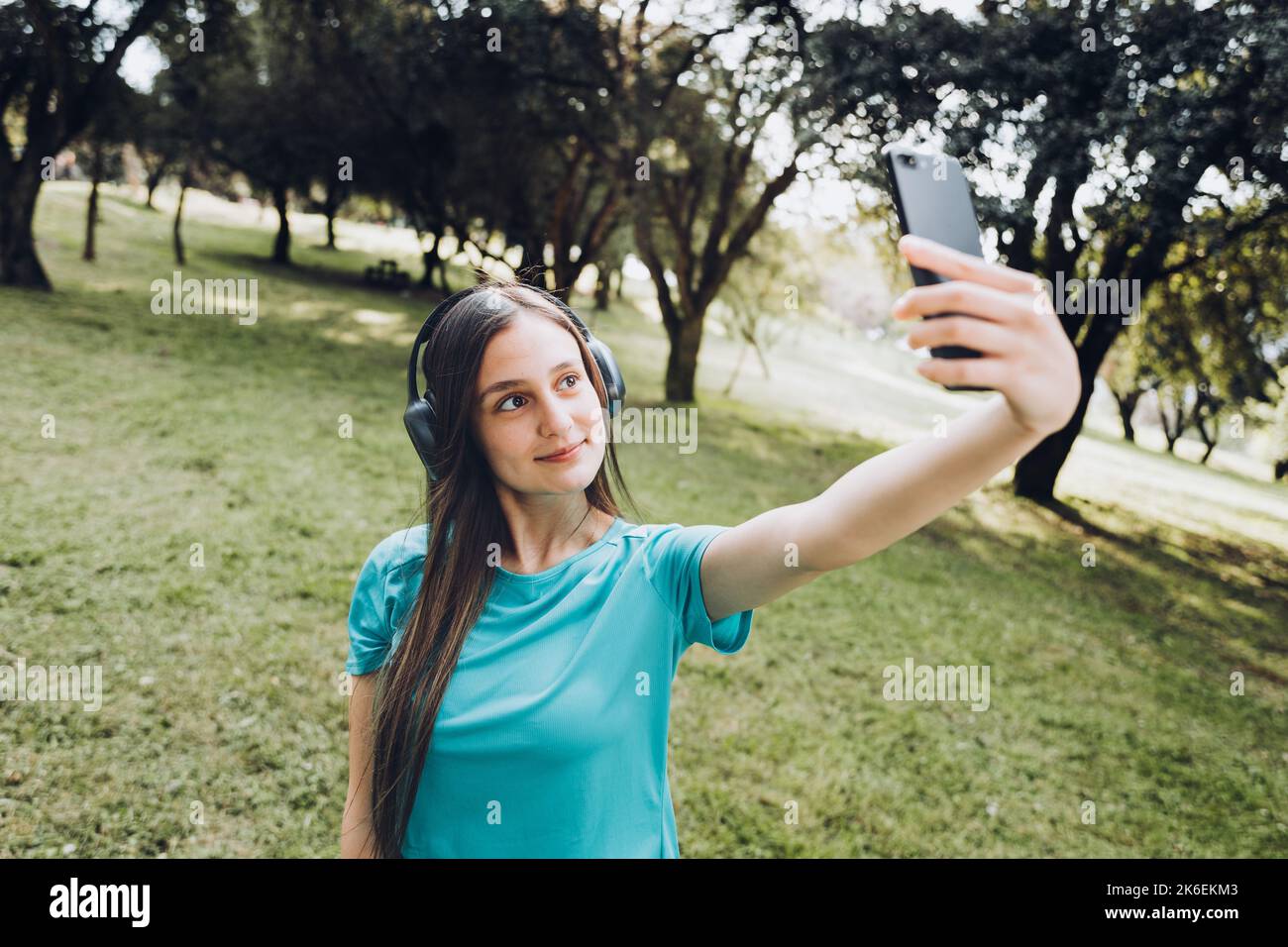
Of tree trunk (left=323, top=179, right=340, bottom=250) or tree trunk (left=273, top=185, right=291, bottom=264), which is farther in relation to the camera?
tree trunk (left=323, top=179, right=340, bottom=250)

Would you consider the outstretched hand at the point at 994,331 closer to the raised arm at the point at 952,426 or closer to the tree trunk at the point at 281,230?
the raised arm at the point at 952,426

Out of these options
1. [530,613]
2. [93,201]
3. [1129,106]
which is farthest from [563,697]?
[93,201]

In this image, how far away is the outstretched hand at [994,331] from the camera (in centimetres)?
96

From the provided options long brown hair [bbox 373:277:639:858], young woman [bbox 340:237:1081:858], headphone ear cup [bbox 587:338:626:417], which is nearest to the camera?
young woman [bbox 340:237:1081:858]

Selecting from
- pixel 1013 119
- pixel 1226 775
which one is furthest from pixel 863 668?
pixel 1013 119

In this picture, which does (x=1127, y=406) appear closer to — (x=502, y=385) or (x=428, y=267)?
(x=428, y=267)

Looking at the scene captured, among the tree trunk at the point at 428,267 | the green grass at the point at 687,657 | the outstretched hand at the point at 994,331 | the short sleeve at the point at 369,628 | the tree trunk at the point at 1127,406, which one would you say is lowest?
the green grass at the point at 687,657

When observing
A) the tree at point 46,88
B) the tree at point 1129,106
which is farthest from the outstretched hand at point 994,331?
the tree at point 46,88

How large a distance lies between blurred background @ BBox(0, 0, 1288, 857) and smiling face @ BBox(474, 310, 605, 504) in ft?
2.59

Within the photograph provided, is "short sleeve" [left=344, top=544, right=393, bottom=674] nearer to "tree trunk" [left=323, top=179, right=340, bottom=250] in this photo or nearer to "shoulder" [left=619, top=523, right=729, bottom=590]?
"shoulder" [left=619, top=523, right=729, bottom=590]

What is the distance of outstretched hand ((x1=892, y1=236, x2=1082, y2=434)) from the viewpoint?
3.16ft

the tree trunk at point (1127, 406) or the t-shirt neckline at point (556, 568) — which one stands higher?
the t-shirt neckline at point (556, 568)

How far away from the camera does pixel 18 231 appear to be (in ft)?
50.9

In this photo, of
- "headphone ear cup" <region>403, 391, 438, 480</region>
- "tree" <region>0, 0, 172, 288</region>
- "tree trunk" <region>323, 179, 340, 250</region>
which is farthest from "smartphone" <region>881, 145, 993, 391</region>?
"tree trunk" <region>323, 179, 340, 250</region>
